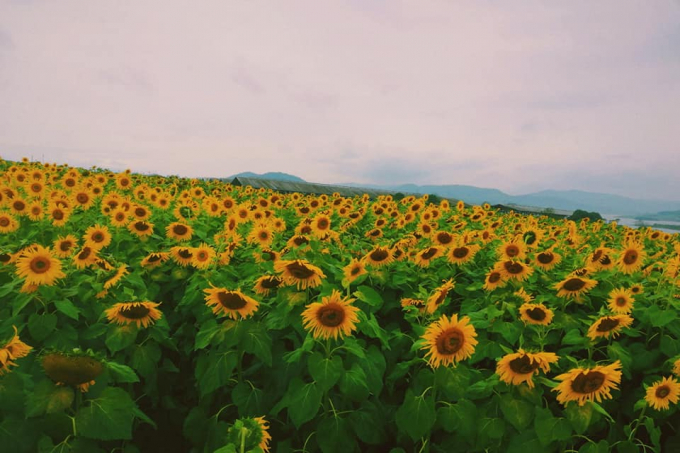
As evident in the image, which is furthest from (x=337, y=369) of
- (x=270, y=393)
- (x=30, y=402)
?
(x=30, y=402)

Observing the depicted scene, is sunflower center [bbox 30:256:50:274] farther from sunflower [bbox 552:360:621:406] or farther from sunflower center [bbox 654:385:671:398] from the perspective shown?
sunflower center [bbox 654:385:671:398]

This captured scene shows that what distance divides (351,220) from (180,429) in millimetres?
4415

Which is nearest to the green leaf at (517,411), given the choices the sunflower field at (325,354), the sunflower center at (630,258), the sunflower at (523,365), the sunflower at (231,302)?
the sunflower field at (325,354)

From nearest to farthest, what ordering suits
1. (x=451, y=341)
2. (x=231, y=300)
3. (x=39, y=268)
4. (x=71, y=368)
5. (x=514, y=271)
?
(x=71, y=368)
(x=451, y=341)
(x=231, y=300)
(x=39, y=268)
(x=514, y=271)

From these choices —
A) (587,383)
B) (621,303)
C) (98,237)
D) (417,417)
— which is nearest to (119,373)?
(417,417)

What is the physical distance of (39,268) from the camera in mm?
3357

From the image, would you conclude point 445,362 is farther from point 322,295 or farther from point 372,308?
point 372,308

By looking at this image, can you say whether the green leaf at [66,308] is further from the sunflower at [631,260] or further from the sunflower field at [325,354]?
the sunflower at [631,260]

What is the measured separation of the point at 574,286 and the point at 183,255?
13.8ft

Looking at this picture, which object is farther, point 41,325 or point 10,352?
point 41,325

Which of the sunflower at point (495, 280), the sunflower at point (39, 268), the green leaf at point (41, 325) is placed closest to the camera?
the green leaf at point (41, 325)

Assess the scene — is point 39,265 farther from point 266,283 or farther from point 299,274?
point 299,274

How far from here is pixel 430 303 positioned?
135 inches

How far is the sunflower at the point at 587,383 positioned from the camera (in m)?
2.38
